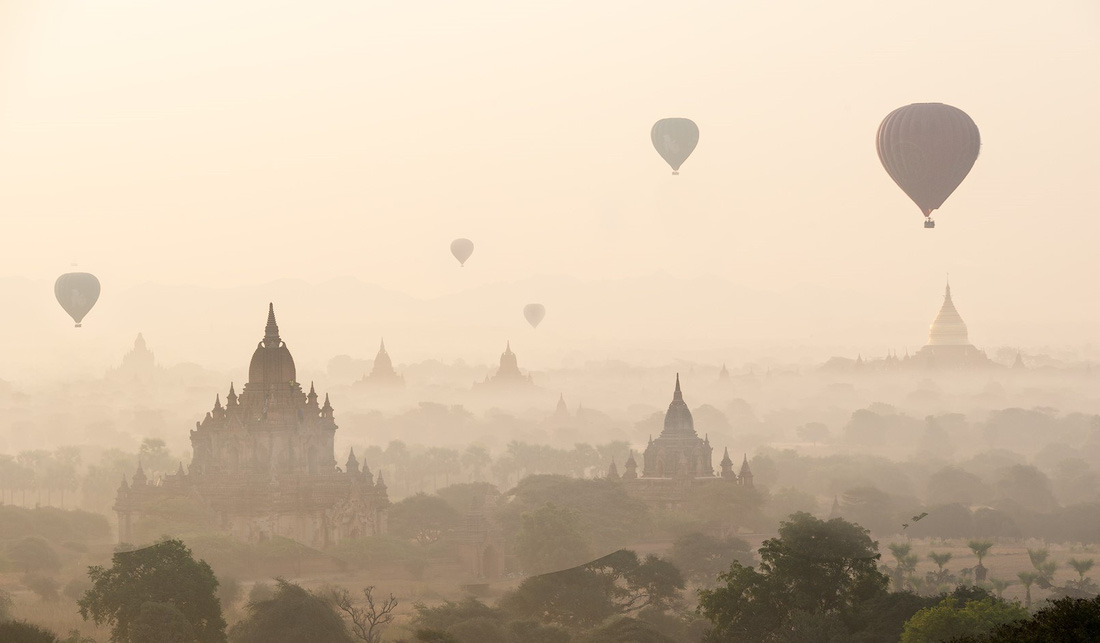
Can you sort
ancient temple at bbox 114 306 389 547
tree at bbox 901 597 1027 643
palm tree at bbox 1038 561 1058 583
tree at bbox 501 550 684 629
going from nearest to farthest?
tree at bbox 901 597 1027 643
tree at bbox 501 550 684 629
palm tree at bbox 1038 561 1058 583
ancient temple at bbox 114 306 389 547

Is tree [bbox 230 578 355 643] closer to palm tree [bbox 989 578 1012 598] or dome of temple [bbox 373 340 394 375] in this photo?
palm tree [bbox 989 578 1012 598]

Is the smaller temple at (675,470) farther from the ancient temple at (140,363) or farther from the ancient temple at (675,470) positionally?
the ancient temple at (140,363)

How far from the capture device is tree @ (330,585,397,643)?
2598 inches

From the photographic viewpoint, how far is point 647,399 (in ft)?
648

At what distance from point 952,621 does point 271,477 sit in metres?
50.6

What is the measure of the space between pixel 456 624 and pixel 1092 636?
2918 centimetres

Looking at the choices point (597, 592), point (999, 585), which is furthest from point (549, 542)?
point (999, 585)

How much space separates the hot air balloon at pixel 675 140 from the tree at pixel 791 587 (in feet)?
197

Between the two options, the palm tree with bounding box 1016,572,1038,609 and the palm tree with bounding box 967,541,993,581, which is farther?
the palm tree with bounding box 967,541,993,581

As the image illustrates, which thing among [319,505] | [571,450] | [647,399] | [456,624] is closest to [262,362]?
[319,505]

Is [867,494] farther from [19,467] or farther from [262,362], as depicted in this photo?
[19,467]

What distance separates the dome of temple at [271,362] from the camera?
100438 mm

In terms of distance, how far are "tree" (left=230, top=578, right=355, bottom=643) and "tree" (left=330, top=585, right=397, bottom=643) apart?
3.69ft

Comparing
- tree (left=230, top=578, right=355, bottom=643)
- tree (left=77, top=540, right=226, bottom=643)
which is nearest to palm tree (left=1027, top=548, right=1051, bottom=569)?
tree (left=230, top=578, right=355, bottom=643)
